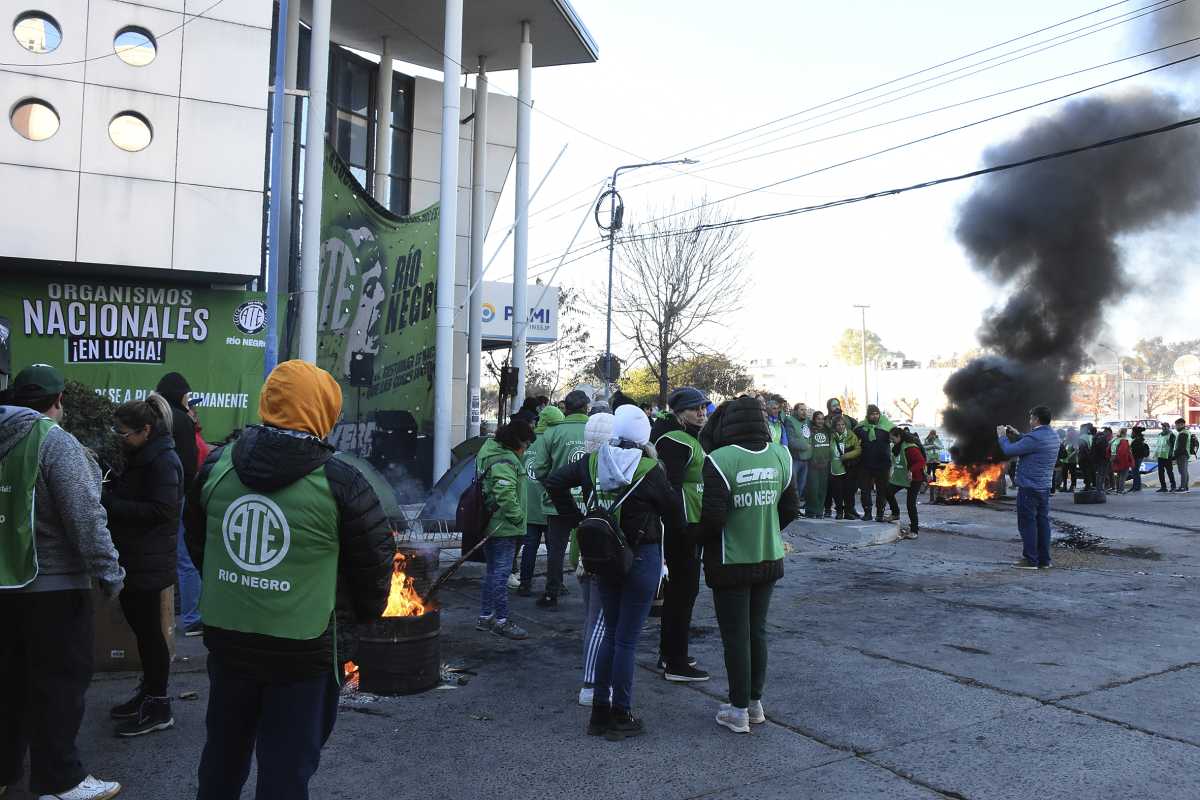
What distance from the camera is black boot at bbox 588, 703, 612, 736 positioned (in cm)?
459

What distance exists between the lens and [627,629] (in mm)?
4617

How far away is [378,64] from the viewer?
1886 centimetres

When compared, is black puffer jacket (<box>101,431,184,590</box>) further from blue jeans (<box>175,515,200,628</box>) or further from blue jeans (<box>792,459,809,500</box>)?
blue jeans (<box>792,459,809,500</box>)

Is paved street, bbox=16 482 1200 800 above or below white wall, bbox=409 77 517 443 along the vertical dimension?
below

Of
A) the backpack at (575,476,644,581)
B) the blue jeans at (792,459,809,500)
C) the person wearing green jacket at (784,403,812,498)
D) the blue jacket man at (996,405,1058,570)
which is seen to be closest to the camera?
the backpack at (575,476,644,581)

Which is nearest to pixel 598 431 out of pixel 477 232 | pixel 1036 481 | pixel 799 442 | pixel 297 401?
pixel 297 401

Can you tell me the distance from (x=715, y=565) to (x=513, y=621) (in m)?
3.03

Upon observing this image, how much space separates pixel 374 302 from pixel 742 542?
10480 mm

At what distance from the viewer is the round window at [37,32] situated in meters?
11.0

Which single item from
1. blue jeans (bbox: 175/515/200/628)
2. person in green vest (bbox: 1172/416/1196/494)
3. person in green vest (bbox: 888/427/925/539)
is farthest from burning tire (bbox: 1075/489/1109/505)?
blue jeans (bbox: 175/515/200/628)

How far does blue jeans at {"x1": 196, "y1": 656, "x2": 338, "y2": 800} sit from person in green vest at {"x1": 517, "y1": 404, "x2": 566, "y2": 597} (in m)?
5.21

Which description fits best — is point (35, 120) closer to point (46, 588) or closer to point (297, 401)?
point (46, 588)

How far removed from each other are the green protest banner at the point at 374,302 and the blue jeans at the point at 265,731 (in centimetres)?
1117

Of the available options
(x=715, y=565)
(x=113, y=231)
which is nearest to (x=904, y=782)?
(x=715, y=565)
